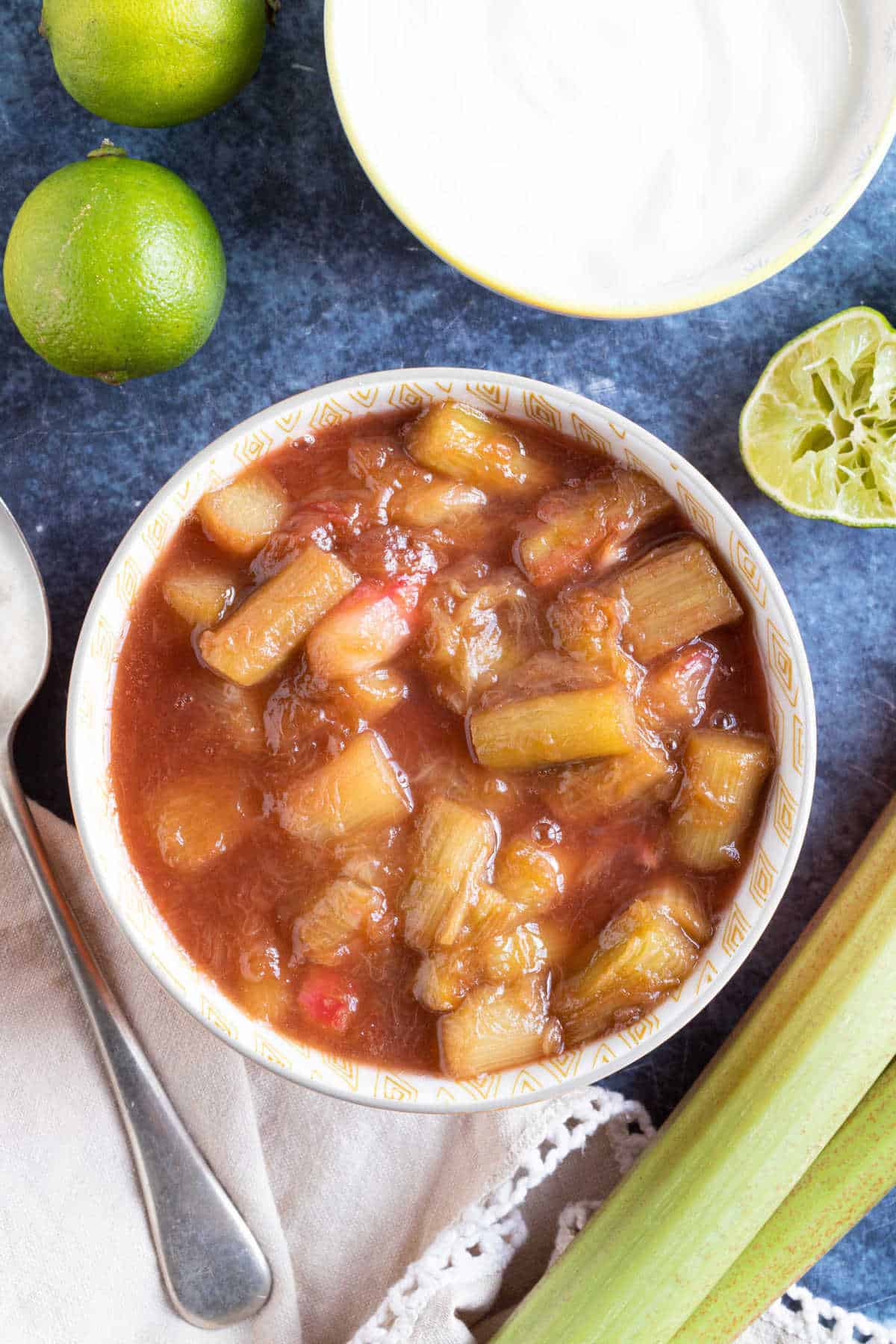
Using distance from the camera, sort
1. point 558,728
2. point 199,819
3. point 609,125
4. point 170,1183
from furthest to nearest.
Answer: point 170,1183 → point 609,125 → point 199,819 → point 558,728

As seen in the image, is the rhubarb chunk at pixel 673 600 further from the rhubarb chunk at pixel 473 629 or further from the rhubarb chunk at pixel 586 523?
the rhubarb chunk at pixel 473 629

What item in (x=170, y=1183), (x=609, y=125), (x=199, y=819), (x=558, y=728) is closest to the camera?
(x=558, y=728)

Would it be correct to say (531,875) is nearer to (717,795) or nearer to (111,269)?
(717,795)

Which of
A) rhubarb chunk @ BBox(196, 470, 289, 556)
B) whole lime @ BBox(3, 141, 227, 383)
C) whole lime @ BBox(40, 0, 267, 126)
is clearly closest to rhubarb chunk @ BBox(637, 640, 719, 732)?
rhubarb chunk @ BBox(196, 470, 289, 556)

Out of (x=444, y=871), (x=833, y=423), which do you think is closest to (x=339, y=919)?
(x=444, y=871)

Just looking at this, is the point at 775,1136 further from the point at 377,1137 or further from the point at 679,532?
the point at 679,532
